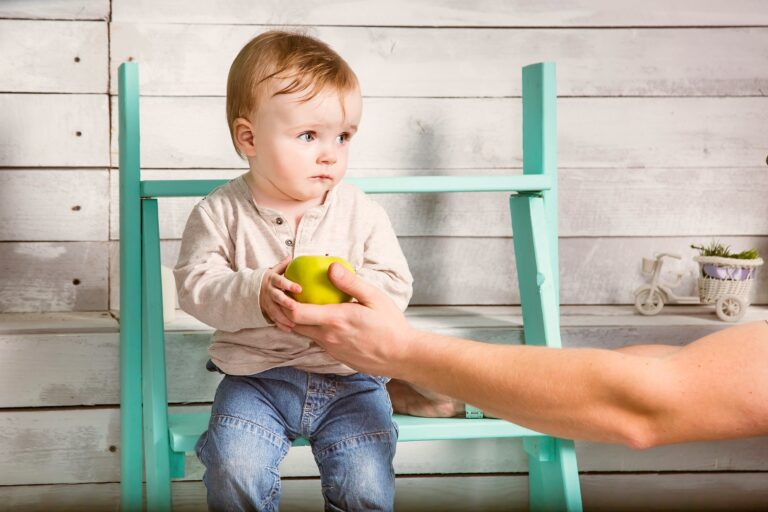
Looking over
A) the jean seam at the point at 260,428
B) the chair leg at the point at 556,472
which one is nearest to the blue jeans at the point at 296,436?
the jean seam at the point at 260,428

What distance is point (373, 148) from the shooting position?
178 cm

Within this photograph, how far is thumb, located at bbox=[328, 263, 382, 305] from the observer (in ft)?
3.36

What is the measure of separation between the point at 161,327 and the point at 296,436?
11.8 inches

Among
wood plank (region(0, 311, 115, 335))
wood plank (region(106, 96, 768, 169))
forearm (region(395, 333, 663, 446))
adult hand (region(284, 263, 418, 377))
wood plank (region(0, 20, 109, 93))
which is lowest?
forearm (region(395, 333, 663, 446))

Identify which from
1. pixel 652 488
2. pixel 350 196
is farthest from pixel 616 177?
pixel 350 196

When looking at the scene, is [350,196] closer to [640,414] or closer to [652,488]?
[640,414]

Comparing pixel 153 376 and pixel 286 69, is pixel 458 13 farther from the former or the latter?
pixel 153 376

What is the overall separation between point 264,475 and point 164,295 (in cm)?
54

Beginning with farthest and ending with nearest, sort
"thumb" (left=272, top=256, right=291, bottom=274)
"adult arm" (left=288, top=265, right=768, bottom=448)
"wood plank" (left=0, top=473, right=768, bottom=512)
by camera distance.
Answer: "wood plank" (left=0, top=473, right=768, bottom=512) → "thumb" (left=272, top=256, right=291, bottom=274) → "adult arm" (left=288, top=265, right=768, bottom=448)

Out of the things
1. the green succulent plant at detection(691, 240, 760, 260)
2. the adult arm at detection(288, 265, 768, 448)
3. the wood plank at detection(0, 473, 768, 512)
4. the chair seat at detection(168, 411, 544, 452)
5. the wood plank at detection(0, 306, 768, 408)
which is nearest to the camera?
the adult arm at detection(288, 265, 768, 448)

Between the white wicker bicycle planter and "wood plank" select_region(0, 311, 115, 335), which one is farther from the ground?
the white wicker bicycle planter

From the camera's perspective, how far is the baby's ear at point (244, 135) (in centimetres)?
122

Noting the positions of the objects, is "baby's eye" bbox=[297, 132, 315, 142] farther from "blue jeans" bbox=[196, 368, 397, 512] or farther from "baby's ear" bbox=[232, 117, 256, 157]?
"blue jeans" bbox=[196, 368, 397, 512]

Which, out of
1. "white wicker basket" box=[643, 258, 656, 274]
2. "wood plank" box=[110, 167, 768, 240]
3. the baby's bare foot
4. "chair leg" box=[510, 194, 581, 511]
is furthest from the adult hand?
"white wicker basket" box=[643, 258, 656, 274]
